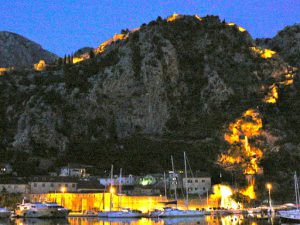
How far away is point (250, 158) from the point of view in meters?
96.0

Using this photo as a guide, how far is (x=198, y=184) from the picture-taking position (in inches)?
3270

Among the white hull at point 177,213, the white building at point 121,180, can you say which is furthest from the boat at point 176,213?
the white building at point 121,180

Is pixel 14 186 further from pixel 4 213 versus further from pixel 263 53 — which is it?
pixel 263 53

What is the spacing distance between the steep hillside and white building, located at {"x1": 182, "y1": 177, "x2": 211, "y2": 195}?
35.9 feet

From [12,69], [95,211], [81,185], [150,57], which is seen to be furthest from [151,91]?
[12,69]

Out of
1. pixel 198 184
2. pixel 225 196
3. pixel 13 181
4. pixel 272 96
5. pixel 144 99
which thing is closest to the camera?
pixel 13 181

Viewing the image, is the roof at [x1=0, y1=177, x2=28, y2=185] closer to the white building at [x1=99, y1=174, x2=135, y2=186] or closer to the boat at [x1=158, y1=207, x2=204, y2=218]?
the white building at [x1=99, y1=174, x2=135, y2=186]

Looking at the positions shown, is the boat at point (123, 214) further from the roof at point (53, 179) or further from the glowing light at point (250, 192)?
the glowing light at point (250, 192)

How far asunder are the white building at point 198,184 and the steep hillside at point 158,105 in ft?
35.9

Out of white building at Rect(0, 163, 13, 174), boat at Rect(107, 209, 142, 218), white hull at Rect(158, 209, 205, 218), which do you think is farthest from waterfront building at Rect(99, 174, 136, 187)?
white hull at Rect(158, 209, 205, 218)

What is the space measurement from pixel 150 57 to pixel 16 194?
194 feet

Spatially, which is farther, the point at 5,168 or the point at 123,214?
the point at 5,168

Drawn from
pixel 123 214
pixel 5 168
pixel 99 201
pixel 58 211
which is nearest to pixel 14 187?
pixel 99 201

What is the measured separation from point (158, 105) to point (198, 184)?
1326 inches
